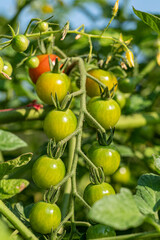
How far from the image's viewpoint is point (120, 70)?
980 mm

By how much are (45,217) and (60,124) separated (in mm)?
185

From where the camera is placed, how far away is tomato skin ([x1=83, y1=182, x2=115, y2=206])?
1.95 ft

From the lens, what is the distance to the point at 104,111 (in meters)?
0.71

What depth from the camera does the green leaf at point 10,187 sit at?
64 centimetres

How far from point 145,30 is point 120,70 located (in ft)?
1.82

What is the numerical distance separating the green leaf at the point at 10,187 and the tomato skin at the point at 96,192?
135 millimetres

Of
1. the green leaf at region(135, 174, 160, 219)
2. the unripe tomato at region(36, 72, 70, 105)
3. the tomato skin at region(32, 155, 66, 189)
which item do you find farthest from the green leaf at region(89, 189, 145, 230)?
the unripe tomato at region(36, 72, 70, 105)

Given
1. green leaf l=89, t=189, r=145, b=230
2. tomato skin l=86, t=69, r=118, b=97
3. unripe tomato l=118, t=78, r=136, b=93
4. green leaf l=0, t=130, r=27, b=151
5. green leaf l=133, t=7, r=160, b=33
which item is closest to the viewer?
green leaf l=89, t=189, r=145, b=230

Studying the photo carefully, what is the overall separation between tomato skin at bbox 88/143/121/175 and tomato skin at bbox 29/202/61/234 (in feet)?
0.43

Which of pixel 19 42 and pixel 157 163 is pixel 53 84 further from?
pixel 157 163

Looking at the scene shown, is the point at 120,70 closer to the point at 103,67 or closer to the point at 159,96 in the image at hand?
the point at 103,67

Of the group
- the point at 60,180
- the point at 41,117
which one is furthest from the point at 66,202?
the point at 41,117

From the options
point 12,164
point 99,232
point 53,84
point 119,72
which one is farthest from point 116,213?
point 119,72

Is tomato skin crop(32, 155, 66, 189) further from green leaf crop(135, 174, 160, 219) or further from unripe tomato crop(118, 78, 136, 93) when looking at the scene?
unripe tomato crop(118, 78, 136, 93)
